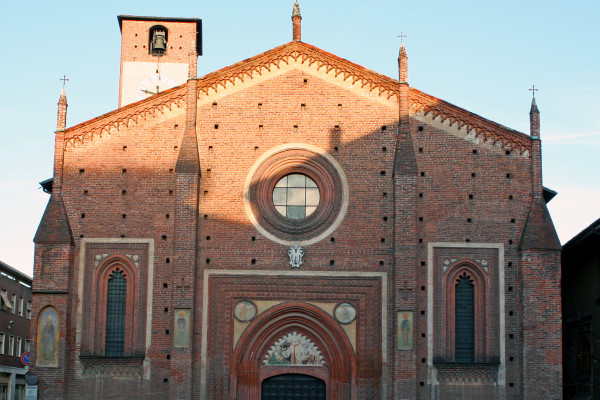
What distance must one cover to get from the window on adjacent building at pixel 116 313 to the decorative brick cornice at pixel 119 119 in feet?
12.0

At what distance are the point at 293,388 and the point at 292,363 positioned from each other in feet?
2.05

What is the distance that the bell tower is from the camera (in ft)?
112

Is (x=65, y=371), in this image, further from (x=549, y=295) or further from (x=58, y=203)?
(x=549, y=295)

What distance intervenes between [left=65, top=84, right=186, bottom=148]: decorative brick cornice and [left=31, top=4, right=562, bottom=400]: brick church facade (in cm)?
4

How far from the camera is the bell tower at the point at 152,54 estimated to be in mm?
34094

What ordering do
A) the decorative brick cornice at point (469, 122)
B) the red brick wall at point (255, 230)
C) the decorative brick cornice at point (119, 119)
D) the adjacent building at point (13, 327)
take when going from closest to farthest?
the red brick wall at point (255, 230) < the decorative brick cornice at point (469, 122) < the decorative brick cornice at point (119, 119) < the adjacent building at point (13, 327)

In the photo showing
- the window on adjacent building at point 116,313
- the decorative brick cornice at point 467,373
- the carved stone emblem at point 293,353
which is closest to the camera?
the decorative brick cornice at point 467,373

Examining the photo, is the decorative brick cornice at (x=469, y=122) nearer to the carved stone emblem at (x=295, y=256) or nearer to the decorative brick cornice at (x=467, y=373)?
the carved stone emblem at (x=295, y=256)

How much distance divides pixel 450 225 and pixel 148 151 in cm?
806

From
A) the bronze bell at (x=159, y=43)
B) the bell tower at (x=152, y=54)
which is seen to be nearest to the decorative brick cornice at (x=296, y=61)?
the bell tower at (x=152, y=54)

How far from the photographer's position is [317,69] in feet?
75.9

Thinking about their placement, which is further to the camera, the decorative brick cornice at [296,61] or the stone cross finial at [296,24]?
the stone cross finial at [296,24]

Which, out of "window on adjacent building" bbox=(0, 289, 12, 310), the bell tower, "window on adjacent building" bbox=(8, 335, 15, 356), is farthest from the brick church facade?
"window on adjacent building" bbox=(8, 335, 15, 356)

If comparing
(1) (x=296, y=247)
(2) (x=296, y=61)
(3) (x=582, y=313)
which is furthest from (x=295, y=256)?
(3) (x=582, y=313)
